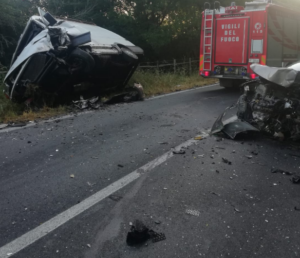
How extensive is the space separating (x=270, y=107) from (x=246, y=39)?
19.2 ft

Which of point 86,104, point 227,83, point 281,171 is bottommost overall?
point 281,171

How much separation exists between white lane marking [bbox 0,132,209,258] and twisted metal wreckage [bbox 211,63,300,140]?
77.4 inches

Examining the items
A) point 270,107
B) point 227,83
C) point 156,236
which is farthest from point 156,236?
point 227,83

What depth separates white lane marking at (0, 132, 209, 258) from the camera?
2.73m

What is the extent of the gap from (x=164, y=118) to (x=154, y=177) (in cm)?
335

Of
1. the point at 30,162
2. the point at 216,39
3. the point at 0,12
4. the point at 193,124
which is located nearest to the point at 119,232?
the point at 30,162

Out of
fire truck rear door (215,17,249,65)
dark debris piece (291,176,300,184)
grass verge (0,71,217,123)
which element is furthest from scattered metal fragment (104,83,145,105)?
dark debris piece (291,176,300,184)

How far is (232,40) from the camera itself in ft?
36.1

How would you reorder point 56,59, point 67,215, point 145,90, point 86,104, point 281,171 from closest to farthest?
point 67,215 < point 281,171 < point 56,59 < point 86,104 < point 145,90

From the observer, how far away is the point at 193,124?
6.82 meters

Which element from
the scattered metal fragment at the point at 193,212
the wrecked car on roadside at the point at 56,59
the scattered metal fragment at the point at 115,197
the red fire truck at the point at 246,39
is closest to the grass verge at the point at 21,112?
the wrecked car on roadside at the point at 56,59

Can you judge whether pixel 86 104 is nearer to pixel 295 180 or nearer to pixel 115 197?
pixel 115 197

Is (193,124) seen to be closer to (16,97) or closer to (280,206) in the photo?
(280,206)

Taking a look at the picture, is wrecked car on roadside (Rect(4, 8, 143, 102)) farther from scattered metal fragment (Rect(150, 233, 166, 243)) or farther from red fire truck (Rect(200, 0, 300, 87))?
scattered metal fragment (Rect(150, 233, 166, 243))
